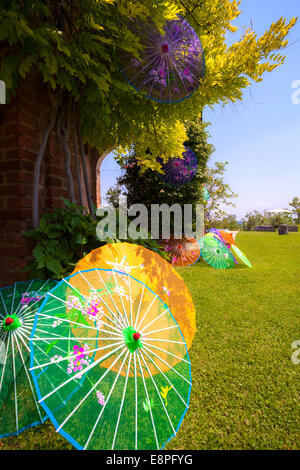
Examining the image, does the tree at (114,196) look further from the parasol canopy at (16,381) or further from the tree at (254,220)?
the tree at (254,220)

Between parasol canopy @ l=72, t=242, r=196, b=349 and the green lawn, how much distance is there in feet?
1.65

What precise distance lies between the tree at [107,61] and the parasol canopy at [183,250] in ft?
15.7

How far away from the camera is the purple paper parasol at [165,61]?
219 centimetres

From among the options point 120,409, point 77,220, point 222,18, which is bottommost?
point 120,409

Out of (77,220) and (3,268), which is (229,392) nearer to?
(77,220)

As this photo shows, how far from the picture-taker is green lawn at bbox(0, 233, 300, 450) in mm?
1661

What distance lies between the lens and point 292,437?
167 centimetres

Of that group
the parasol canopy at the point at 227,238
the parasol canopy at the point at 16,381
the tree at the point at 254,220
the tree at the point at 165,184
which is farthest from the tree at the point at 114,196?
the tree at the point at 254,220

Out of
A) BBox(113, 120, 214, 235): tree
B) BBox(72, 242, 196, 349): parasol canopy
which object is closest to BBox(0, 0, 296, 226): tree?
BBox(72, 242, 196, 349): parasol canopy

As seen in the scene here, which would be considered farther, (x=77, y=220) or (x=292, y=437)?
(x=77, y=220)

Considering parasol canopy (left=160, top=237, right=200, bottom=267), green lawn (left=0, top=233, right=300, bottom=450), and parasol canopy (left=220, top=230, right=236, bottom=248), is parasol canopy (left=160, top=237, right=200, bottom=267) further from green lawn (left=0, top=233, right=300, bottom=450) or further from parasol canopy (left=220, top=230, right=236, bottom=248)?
green lawn (left=0, top=233, right=300, bottom=450)

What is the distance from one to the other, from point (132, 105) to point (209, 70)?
971 millimetres

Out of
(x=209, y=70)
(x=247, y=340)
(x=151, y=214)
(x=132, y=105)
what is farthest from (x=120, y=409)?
(x=151, y=214)

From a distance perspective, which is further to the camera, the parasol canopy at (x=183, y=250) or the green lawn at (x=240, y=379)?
the parasol canopy at (x=183, y=250)
